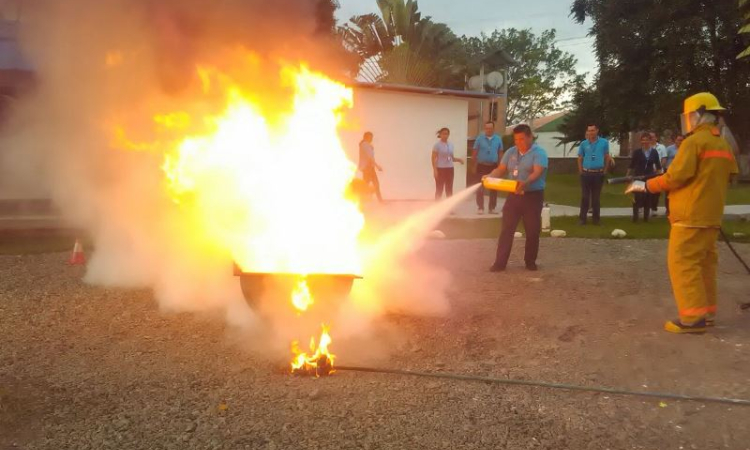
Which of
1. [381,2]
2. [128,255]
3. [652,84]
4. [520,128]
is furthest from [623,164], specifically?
[128,255]

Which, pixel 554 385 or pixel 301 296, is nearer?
pixel 554 385

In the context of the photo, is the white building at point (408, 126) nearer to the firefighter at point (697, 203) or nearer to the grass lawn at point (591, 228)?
the grass lawn at point (591, 228)

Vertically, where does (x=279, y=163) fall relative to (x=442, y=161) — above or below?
above

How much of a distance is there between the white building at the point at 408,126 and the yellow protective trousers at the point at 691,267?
10588 mm

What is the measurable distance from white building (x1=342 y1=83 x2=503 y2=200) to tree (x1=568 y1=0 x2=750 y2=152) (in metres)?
10.9

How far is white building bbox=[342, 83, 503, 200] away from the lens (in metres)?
15.5

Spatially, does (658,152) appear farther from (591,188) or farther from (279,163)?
(279,163)

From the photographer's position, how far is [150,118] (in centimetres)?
553

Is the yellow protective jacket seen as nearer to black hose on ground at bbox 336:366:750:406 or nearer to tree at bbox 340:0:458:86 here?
black hose on ground at bbox 336:366:750:406

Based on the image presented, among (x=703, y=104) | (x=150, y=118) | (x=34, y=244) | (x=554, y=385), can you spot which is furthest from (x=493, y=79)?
(x=554, y=385)

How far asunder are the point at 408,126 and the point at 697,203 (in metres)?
11.4

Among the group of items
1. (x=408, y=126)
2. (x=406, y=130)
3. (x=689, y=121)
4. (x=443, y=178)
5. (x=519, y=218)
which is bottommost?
(x=519, y=218)

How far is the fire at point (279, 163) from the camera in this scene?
4.84 m

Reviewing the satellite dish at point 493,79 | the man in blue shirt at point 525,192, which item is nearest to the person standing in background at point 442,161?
the man in blue shirt at point 525,192
